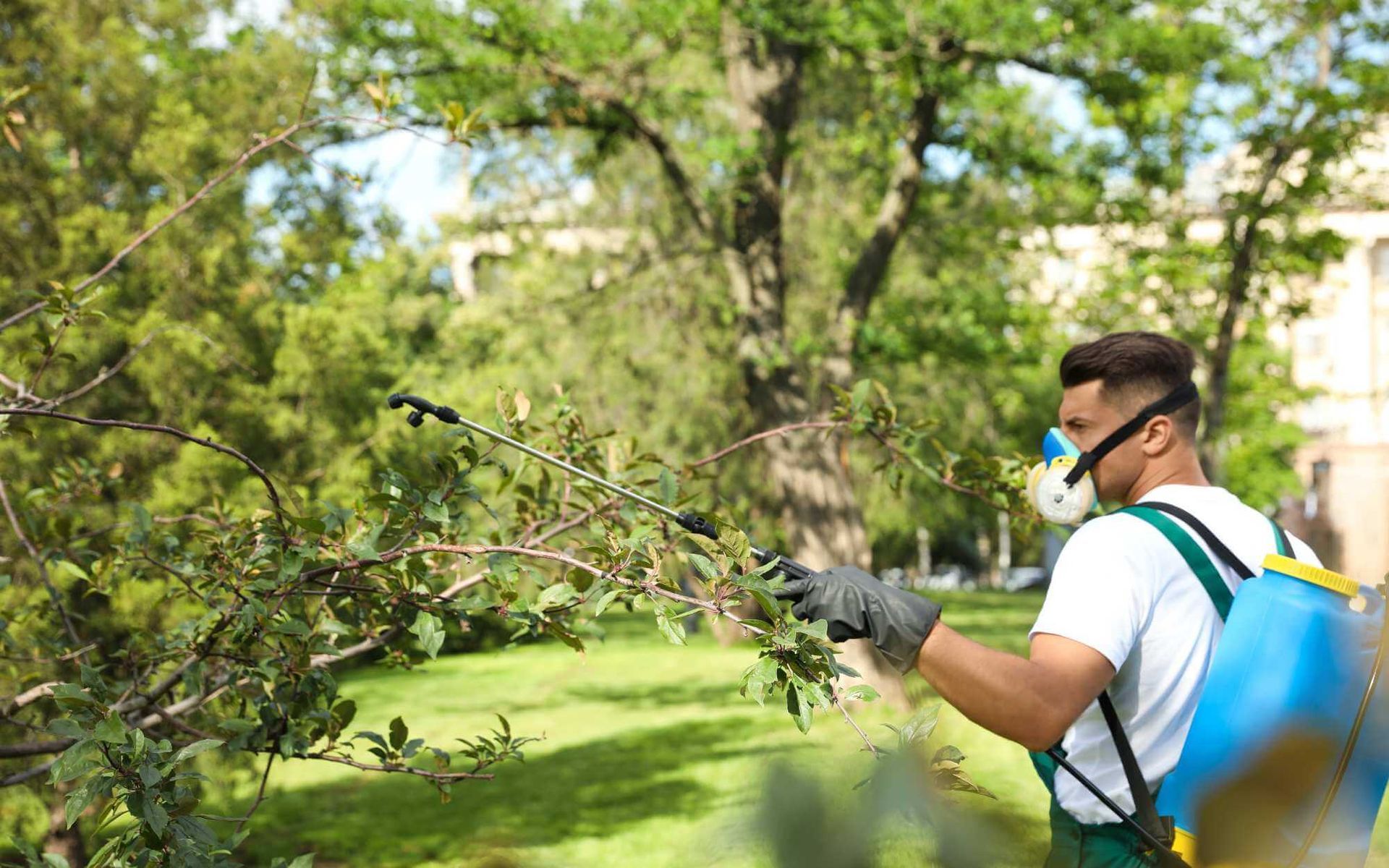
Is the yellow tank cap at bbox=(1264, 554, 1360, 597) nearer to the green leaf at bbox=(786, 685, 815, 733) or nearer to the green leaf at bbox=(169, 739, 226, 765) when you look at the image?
the green leaf at bbox=(786, 685, 815, 733)

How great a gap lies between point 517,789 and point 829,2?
638 centimetres

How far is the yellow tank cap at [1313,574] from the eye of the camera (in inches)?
58.9

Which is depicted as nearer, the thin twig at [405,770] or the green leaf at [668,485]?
the green leaf at [668,485]

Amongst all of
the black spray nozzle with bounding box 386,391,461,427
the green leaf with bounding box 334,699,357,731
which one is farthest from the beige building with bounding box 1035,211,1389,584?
the green leaf with bounding box 334,699,357,731

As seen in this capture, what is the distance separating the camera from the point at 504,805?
8.02 metres

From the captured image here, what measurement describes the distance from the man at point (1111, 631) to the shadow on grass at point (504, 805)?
4.31 m

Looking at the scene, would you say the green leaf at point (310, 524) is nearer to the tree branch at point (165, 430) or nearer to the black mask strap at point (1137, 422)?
the tree branch at point (165, 430)

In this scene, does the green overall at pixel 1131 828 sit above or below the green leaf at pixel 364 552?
below

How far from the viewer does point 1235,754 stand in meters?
0.70

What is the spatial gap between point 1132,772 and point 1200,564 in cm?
34

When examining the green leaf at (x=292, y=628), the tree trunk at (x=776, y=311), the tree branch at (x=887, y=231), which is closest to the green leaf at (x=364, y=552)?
the green leaf at (x=292, y=628)

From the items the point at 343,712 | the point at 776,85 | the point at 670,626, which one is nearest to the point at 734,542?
the point at 670,626

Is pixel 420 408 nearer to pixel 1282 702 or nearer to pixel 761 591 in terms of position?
pixel 761 591

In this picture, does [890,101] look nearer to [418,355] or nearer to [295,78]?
[295,78]
